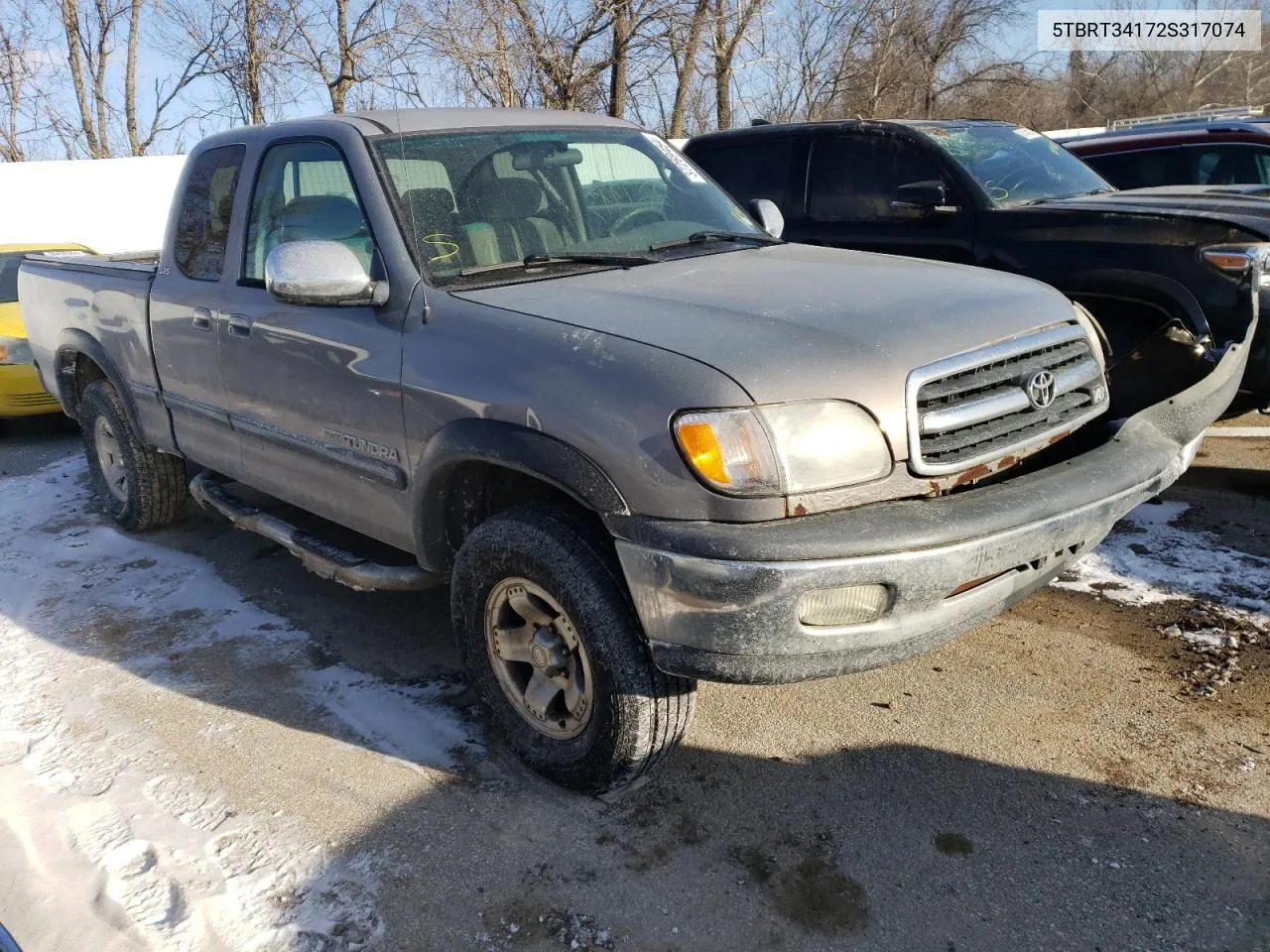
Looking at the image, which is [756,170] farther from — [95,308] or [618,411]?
[618,411]

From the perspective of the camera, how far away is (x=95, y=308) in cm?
512

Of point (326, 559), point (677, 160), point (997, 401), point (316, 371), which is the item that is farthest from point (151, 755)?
point (677, 160)

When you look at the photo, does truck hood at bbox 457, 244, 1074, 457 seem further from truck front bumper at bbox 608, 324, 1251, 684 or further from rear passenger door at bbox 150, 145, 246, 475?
rear passenger door at bbox 150, 145, 246, 475

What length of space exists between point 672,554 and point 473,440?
0.76m

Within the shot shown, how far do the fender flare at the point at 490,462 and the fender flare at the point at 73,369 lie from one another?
2503 millimetres

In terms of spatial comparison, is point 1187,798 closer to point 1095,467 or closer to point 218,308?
point 1095,467

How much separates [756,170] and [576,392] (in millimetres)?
4821

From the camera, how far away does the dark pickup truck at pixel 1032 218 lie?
16.4 ft

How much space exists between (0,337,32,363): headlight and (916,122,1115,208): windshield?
6740 millimetres

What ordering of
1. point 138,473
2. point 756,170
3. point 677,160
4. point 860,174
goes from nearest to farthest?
point 677,160, point 138,473, point 860,174, point 756,170

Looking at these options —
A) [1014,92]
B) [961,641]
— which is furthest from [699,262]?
[1014,92]

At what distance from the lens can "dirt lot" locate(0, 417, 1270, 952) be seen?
256cm

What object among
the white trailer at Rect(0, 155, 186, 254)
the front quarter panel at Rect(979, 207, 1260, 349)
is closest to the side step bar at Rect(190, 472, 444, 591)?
the front quarter panel at Rect(979, 207, 1260, 349)

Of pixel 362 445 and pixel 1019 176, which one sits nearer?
pixel 362 445
